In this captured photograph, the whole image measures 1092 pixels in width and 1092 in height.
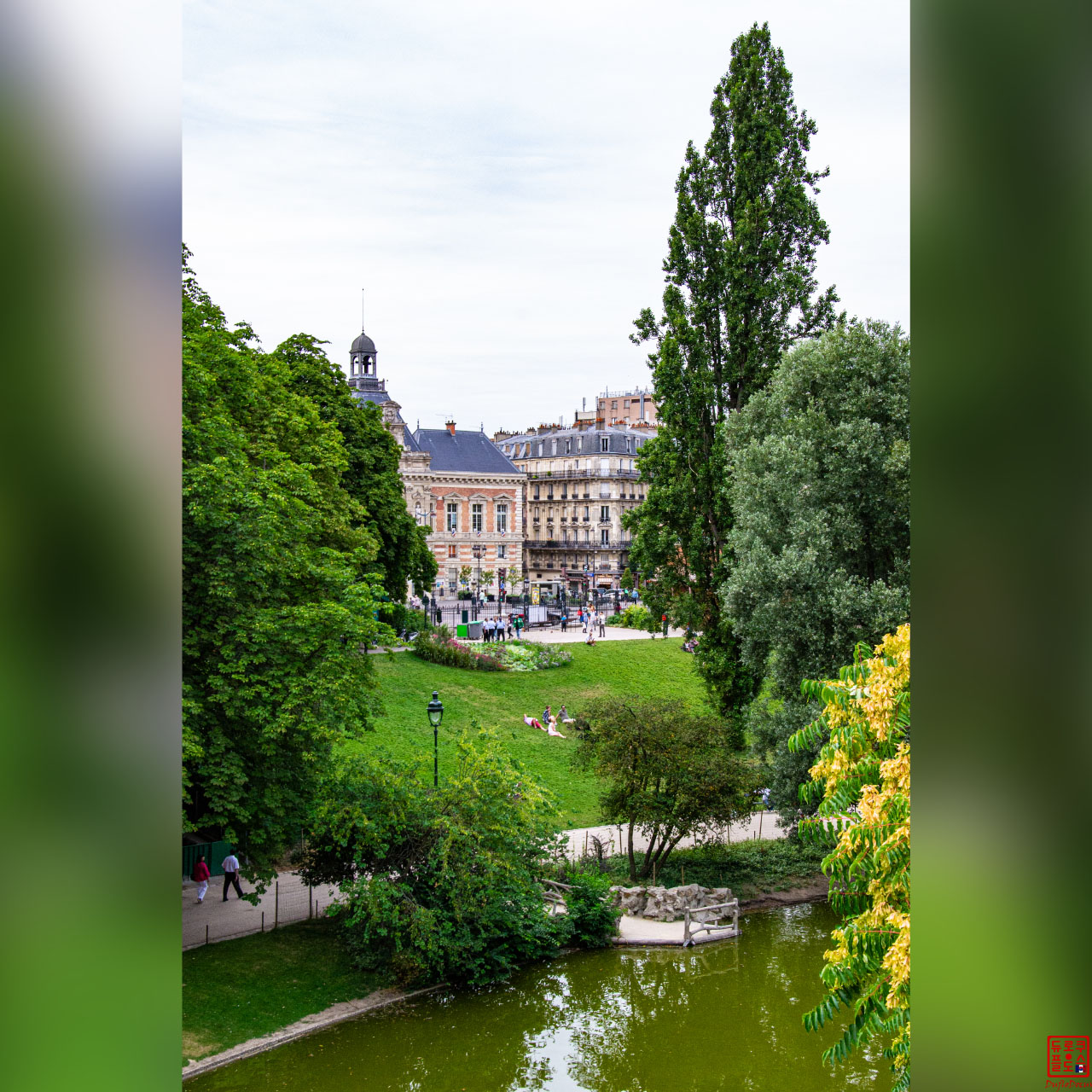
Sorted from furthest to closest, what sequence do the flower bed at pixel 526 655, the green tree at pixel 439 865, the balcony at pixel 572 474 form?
the balcony at pixel 572 474 → the flower bed at pixel 526 655 → the green tree at pixel 439 865

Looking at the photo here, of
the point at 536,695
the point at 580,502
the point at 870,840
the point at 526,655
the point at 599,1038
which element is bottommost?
the point at 599,1038

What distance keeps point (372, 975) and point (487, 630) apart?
23794 mm

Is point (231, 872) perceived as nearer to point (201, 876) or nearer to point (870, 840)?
point (201, 876)

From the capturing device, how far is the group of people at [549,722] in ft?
92.8

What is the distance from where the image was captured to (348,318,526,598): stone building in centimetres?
5950

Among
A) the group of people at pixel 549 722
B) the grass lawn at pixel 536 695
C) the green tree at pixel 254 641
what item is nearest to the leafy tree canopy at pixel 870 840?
the green tree at pixel 254 641

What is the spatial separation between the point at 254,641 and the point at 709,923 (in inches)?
324

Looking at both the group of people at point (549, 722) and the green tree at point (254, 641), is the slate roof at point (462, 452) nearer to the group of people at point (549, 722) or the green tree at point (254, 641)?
the group of people at point (549, 722)

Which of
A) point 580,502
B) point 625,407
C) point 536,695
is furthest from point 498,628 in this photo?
point 625,407

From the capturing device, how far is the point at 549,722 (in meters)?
28.6

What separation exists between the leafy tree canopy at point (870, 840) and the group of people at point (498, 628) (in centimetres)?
2769

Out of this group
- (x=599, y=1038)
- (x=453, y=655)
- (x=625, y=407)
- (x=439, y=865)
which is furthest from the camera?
(x=625, y=407)

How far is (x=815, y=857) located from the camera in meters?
19.7
